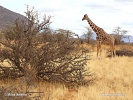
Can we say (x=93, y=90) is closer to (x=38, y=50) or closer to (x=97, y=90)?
(x=97, y=90)

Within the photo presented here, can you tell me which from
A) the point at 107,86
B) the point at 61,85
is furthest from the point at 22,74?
the point at 107,86

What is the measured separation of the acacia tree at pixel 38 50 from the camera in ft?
26.1

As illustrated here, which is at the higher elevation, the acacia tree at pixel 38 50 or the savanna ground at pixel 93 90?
the acacia tree at pixel 38 50

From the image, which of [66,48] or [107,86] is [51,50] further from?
[107,86]

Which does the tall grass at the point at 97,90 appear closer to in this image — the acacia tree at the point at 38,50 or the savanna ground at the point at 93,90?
the savanna ground at the point at 93,90

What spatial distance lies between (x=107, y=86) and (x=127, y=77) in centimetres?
153

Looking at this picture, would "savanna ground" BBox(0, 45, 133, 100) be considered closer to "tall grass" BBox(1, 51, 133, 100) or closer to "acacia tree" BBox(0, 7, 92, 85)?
"tall grass" BBox(1, 51, 133, 100)

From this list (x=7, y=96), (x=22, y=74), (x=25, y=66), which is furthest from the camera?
(x=22, y=74)

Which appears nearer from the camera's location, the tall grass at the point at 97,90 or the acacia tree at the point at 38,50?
the tall grass at the point at 97,90

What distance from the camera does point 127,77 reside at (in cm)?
974

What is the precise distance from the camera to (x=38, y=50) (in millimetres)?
→ 8039

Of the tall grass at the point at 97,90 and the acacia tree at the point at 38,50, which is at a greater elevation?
the acacia tree at the point at 38,50

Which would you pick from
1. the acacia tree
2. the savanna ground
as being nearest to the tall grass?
the savanna ground

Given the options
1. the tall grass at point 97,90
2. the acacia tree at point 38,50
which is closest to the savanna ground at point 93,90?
the tall grass at point 97,90
